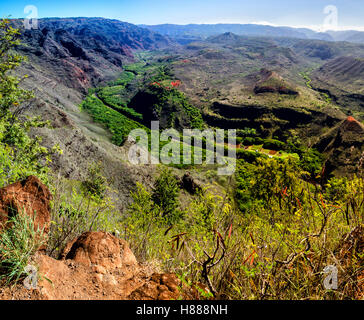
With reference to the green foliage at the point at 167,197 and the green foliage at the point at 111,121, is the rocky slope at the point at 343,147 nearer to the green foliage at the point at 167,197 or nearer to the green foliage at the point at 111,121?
the green foliage at the point at 167,197

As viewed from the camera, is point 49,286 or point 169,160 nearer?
point 49,286

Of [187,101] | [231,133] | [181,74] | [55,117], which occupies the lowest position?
[231,133]

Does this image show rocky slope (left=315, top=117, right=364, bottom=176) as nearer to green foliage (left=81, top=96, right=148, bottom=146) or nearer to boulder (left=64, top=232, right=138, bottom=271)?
boulder (left=64, top=232, right=138, bottom=271)

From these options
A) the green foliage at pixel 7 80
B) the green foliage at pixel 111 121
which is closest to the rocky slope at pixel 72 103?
the green foliage at pixel 7 80

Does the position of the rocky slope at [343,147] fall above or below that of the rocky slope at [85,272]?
below

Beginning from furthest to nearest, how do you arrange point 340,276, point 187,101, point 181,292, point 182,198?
point 187,101 → point 182,198 → point 181,292 → point 340,276

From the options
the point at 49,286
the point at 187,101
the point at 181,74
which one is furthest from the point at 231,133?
the point at 49,286

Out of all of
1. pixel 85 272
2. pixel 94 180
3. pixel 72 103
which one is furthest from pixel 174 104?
pixel 85 272
